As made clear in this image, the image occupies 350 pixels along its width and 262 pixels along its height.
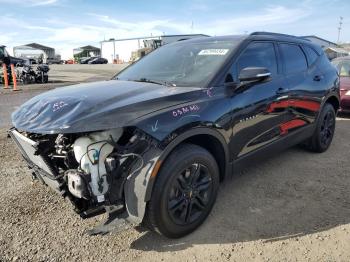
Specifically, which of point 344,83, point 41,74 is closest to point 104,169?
point 344,83

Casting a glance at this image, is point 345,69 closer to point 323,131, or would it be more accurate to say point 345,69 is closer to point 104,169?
point 323,131

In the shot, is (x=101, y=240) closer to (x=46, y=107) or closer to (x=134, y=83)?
(x=46, y=107)

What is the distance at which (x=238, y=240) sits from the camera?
313 centimetres

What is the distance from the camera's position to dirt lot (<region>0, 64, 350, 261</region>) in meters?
2.95

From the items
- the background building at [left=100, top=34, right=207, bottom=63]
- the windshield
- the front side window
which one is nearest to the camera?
the windshield

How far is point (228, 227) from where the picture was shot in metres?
3.33

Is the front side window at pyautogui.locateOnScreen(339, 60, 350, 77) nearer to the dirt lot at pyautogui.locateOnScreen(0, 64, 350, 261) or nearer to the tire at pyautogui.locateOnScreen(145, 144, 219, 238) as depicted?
the dirt lot at pyautogui.locateOnScreen(0, 64, 350, 261)

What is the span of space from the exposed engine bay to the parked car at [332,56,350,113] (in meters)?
6.82

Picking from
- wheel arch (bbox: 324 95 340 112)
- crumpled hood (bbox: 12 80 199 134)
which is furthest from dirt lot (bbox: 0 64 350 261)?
wheel arch (bbox: 324 95 340 112)

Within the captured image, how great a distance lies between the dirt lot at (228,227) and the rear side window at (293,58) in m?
1.40

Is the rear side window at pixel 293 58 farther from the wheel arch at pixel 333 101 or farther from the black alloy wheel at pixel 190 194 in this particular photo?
the black alloy wheel at pixel 190 194

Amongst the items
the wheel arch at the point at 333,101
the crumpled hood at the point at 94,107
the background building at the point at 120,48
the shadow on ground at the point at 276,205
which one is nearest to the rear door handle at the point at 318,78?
the wheel arch at the point at 333,101

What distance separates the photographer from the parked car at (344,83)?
26.6 ft

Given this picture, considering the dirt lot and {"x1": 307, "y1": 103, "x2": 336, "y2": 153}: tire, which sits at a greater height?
{"x1": 307, "y1": 103, "x2": 336, "y2": 153}: tire
